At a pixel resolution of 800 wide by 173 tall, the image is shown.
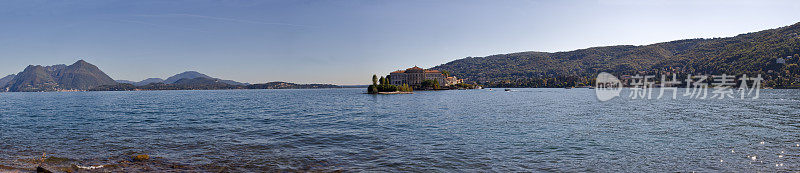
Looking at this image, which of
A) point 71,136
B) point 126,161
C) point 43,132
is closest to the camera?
point 126,161

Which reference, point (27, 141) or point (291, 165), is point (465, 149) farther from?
point (27, 141)

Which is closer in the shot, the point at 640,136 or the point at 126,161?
the point at 126,161

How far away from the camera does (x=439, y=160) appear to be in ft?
64.3

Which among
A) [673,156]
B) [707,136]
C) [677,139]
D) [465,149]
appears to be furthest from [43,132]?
[707,136]

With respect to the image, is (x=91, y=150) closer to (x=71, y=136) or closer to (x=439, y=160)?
(x=71, y=136)

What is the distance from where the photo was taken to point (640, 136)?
1125 inches

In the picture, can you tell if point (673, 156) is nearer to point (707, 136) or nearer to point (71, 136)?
point (707, 136)

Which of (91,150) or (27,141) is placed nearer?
(91,150)

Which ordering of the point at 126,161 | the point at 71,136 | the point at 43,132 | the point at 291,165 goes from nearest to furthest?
1. the point at 291,165
2. the point at 126,161
3. the point at 71,136
4. the point at 43,132

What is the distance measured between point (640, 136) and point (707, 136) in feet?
16.4

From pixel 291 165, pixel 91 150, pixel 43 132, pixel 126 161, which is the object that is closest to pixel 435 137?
pixel 291 165

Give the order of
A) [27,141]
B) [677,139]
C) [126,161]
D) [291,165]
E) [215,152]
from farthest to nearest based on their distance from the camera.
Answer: [27,141]
[677,139]
[215,152]
[126,161]
[291,165]

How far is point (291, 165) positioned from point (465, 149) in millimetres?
10306

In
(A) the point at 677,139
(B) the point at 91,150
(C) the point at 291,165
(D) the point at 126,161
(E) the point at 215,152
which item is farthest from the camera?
(A) the point at 677,139
